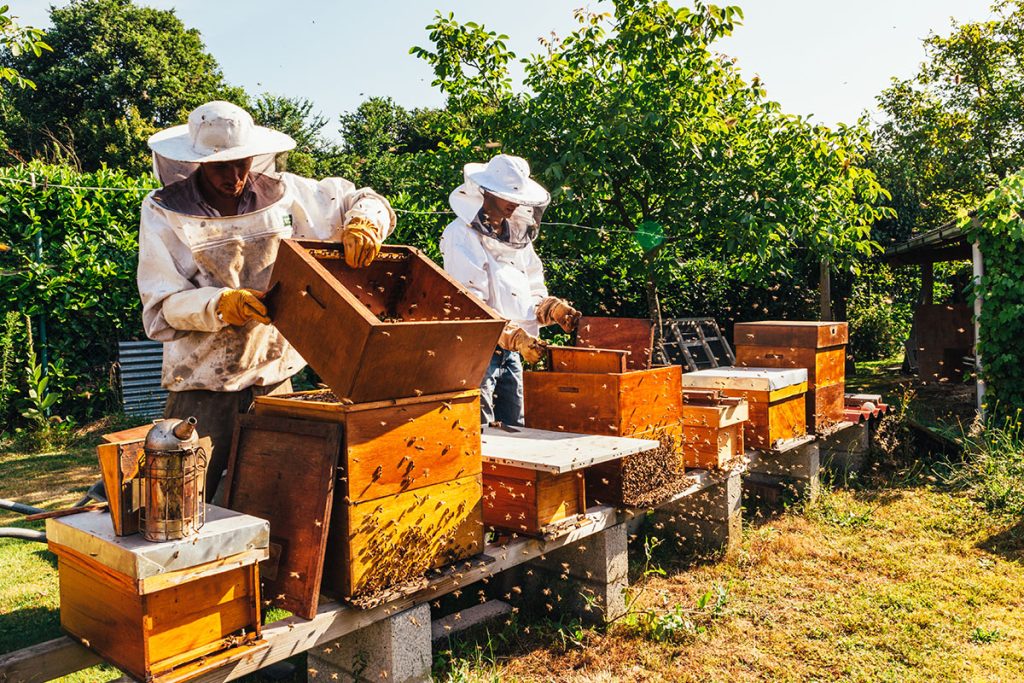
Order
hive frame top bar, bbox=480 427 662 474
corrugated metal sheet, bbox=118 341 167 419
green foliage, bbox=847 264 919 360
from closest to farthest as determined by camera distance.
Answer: hive frame top bar, bbox=480 427 662 474 → corrugated metal sheet, bbox=118 341 167 419 → green foliage, bbox=847 264 919 360

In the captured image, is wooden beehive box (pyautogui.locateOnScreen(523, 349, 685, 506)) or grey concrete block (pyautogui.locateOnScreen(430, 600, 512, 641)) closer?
grey concrete block (pyautogui.locateOnScreen(430, 600, 512, 641))

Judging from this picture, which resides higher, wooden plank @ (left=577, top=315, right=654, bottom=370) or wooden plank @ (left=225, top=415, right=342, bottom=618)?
wooden plank @ (left=577, top=315, right=654, bottom=370)

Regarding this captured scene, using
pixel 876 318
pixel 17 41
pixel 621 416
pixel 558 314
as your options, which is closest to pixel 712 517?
pixel 621 416

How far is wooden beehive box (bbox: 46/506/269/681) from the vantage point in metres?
1.82

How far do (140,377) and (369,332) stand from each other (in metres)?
7.25

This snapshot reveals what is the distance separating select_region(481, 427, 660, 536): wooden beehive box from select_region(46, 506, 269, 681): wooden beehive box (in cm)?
114

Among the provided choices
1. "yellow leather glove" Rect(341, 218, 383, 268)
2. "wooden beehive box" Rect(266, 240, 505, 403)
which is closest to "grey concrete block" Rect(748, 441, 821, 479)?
"wooden beehive box" Rect(266, 240, 505, 403)

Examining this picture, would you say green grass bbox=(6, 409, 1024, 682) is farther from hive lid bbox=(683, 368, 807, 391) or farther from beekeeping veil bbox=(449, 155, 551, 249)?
beekeeping veil bbox=(449, 155, 551, 249)

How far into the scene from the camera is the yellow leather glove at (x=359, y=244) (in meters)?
2.52

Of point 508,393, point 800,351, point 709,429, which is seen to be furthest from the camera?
point 800,351

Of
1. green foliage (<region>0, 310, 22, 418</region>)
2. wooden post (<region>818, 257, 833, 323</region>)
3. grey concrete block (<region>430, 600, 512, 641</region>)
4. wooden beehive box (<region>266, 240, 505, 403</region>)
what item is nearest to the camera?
wooden beehive box (<region>266, 240, 505, 403</region>)

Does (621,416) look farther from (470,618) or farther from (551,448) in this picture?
(470,618)

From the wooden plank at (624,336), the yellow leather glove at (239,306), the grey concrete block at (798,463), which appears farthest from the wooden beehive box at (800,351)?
the yellow leather glove at (239,306)

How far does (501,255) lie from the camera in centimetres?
380
